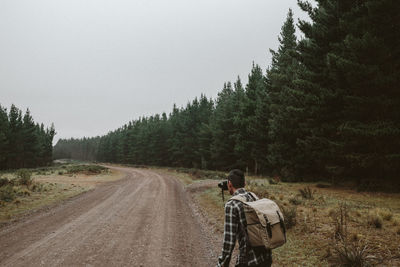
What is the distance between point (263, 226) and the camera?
9.13ft

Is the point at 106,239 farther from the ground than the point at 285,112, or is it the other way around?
the point at 285,112

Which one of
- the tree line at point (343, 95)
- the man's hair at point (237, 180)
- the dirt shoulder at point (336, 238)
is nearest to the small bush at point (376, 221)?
the dirt shoulder at point (336, 238)

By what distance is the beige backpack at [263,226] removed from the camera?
2.78 m

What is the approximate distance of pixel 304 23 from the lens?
18141mm

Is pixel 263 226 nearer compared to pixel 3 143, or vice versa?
pixel 263 226

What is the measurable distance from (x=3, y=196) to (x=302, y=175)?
23.5 m

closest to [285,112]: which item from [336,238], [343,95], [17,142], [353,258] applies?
[343,95]

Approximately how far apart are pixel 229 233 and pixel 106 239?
6.37m

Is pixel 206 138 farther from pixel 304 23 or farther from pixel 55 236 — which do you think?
pixel 55 236

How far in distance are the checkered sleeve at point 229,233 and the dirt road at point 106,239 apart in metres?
3.81

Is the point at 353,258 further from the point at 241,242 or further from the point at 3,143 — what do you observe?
the point at 3,143

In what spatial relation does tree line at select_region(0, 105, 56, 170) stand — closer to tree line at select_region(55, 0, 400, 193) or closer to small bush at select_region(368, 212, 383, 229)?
tree line at select_region(55, 0, 400, 193)

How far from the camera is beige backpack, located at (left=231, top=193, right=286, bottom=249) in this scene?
9.11ft

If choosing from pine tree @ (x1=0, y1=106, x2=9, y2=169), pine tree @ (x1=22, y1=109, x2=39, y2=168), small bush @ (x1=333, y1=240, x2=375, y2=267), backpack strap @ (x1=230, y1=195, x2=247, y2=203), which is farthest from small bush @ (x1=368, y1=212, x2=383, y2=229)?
pine tree @ (x1=22, y1=109, x2=39, y2=168)
